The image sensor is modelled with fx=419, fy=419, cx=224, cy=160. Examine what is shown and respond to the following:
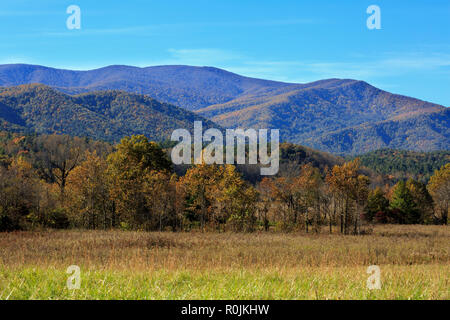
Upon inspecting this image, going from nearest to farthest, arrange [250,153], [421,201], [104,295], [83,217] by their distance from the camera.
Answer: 1. [104,295]
2. [83,217]
3. [421,201]
4. [250,153]

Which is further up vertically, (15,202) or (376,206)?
(15,202)

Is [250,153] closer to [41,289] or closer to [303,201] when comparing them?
[303,201]

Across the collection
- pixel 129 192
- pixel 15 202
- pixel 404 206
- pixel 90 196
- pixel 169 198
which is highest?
pixel 129 192

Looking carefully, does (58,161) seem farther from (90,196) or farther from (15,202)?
(15,202)

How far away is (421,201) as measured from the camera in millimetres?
68312

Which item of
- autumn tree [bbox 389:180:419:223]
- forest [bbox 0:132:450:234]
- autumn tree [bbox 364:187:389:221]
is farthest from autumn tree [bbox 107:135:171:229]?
autumn tree [bbox 389:180:419:223]

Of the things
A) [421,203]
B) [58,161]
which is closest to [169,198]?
[58,161]

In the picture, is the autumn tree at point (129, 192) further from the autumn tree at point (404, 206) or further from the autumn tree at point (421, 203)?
the autumn tree at point (421, 203)
